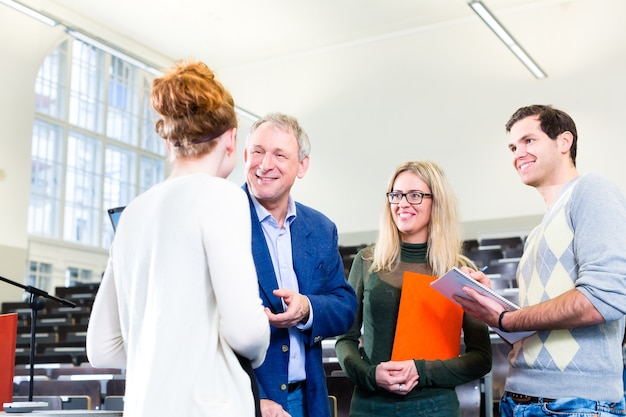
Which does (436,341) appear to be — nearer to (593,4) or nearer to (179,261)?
(179,261)

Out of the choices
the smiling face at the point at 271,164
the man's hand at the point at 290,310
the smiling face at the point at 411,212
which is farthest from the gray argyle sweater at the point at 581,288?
the smiling face at the point at 271,164

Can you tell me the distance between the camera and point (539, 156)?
6.88 ft

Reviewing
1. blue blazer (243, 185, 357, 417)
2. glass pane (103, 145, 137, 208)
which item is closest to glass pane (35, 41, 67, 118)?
glass pane (103, 145, 137, 208)

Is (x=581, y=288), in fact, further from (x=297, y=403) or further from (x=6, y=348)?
(x=6, y=348)

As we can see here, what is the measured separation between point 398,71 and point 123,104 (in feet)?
17.9

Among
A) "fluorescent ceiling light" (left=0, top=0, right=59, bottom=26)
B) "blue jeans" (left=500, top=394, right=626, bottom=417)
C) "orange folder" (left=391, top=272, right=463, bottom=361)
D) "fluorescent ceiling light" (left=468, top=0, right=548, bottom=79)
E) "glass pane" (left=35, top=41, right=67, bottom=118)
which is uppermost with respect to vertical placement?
"glass pane" (left=35, top=41, right=67, bottom=118)

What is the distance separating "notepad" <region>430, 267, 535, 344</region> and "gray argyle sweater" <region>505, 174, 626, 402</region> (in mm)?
39

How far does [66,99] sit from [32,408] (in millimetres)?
11974

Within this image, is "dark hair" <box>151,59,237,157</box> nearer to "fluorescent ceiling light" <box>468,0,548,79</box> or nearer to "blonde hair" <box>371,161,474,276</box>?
"blonde hair" <box>371,161,474,276</box>

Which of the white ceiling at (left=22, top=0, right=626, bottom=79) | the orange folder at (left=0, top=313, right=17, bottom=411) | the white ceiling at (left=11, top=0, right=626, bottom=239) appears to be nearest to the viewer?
the orange folder at (left=0, top=313, right=17, bottom=411)

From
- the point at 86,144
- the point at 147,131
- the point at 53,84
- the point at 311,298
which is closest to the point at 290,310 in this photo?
the point at 311,298

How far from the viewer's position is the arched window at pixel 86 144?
497 inches

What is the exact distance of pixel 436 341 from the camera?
223 cm

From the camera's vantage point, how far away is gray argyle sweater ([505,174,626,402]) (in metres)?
1.83
